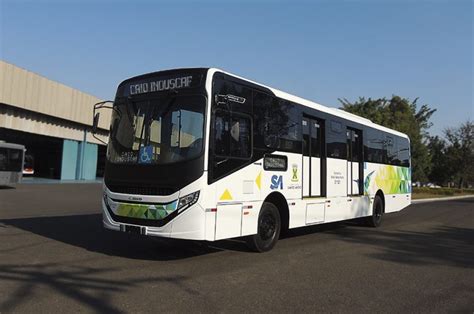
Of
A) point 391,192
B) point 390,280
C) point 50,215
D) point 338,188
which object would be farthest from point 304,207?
point 50,215

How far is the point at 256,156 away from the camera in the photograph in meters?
8.45

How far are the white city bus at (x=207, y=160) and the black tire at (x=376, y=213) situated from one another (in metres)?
4.36

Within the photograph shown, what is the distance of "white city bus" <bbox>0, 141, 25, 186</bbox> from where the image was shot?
2834 cm

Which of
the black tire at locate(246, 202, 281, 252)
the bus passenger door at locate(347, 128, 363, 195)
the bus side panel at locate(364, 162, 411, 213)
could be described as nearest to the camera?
the black tire at locate(246, 202, 281, 252)

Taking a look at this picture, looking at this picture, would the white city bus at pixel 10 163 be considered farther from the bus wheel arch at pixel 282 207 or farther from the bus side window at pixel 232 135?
the bus side window at pixel 232 135

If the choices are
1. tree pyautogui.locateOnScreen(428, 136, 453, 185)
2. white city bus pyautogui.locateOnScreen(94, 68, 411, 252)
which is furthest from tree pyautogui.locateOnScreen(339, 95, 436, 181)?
white city bus pyautogui.locateOnScreen(94, 68, 411, 252)

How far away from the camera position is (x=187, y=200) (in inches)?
284

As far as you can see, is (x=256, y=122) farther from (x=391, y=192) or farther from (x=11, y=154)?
(x=11, y=154)

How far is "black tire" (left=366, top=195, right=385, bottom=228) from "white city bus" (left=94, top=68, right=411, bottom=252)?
4.36m

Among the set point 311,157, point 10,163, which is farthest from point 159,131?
point 10,163

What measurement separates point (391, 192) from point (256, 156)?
354 inches

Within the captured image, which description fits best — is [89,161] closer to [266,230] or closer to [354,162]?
[354,162]

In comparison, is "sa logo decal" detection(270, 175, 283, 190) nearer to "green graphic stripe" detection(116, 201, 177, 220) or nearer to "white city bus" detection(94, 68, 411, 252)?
"white city bus" detection(94, 68, 411, 252)

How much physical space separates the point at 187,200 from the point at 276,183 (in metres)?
2.40
